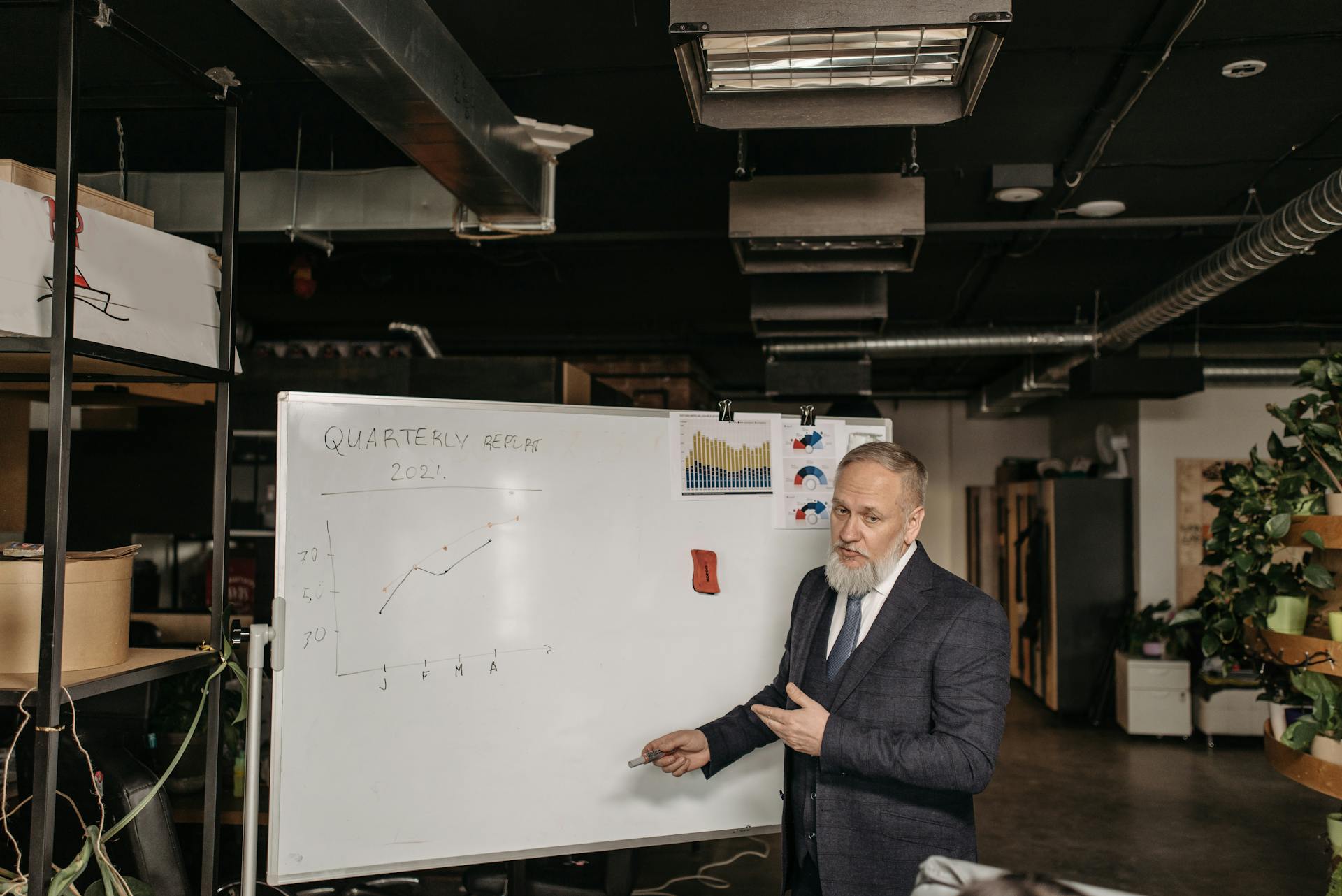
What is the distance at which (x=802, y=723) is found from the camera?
1860mm

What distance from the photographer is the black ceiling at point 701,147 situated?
9.45 ft

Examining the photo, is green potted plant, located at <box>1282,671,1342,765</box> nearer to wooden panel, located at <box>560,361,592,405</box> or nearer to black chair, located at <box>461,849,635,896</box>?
black chair, located at <box>461,849,635,896</box>

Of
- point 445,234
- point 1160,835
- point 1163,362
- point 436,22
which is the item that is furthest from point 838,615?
point 1163,362

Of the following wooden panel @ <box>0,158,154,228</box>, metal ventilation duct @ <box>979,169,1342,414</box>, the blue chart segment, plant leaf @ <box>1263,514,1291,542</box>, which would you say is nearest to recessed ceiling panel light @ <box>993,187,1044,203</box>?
metal ventilation duct @ <box>979,169,1342,414</box>

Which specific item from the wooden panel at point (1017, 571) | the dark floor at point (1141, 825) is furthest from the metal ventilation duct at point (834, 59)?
the wooden panel at point (1017, 571)

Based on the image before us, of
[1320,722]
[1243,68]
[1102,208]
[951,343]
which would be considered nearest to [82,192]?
[1243,68]

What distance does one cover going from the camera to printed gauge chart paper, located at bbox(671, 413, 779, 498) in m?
2.51

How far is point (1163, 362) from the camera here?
6.16m

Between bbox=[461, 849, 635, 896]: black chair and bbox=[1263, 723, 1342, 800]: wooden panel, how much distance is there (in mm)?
2158

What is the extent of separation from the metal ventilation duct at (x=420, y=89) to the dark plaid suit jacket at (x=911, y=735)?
1.66 m

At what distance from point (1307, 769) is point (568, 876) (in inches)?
96.3

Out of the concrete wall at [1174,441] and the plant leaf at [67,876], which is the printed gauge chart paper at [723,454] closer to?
the plant leaf at [67,876]

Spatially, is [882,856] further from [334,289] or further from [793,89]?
[334,289]

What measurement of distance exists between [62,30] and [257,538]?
3.32 m
